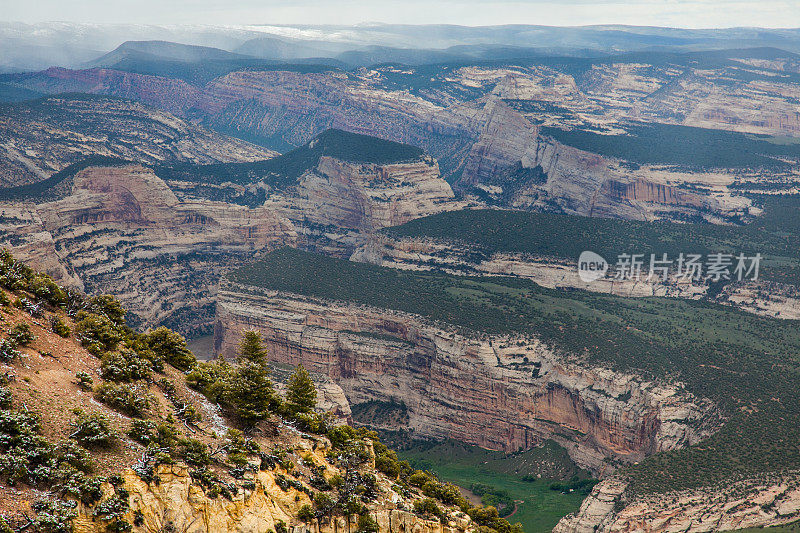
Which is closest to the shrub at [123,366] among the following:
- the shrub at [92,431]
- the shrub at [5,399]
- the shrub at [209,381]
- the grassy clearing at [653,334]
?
the shrub at [209,381]

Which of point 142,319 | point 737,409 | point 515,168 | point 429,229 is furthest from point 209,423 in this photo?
point 515,168

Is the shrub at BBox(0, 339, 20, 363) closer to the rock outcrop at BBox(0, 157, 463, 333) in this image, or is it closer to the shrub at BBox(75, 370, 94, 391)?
the shrub at BBox(75, 370, 94, 391)

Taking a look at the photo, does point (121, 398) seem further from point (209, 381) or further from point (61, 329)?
point (209, 381)

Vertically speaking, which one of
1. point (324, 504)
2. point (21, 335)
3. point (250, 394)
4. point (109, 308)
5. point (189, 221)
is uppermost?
point (21, 335)

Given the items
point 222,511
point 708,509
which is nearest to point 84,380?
point 222,511

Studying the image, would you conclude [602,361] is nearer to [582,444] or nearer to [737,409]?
[582,444]

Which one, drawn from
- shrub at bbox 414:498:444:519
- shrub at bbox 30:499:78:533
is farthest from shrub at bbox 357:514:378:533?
shrub at bbox 30:499:78:533
